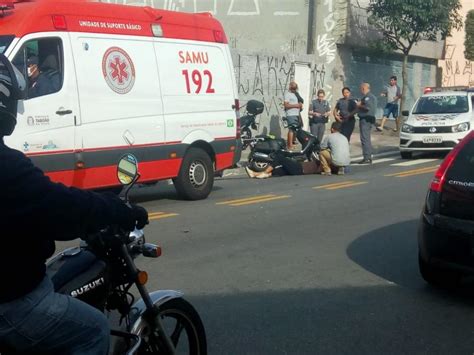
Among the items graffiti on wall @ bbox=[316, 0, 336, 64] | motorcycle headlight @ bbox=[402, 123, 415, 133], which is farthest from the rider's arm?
graffiti on wall @ bbox=[316, 0, 336, 64]

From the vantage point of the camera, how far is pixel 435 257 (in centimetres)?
591

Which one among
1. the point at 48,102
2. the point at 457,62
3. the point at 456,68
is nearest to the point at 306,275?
the point at 48,102

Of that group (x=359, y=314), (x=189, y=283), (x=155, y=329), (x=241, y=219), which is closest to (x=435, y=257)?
(x=359, y=314)

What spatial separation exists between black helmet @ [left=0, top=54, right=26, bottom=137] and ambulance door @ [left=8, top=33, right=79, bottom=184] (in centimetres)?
647

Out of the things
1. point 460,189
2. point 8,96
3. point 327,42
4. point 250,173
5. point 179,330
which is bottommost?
point 250,173

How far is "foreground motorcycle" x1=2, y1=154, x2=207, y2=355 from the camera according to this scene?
3.09 m

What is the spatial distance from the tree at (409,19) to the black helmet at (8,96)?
2243 cm

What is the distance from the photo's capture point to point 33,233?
2.69m

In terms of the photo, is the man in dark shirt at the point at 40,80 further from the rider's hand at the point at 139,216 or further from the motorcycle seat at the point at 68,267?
the rider's hand at the point at 139,216

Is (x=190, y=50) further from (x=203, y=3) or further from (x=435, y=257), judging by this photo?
(x=203, y=3)

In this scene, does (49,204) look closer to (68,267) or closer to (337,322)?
(68,267)

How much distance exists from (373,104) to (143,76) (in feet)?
30.2

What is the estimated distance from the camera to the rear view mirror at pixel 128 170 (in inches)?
127

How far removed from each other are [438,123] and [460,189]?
1315 centimetres
